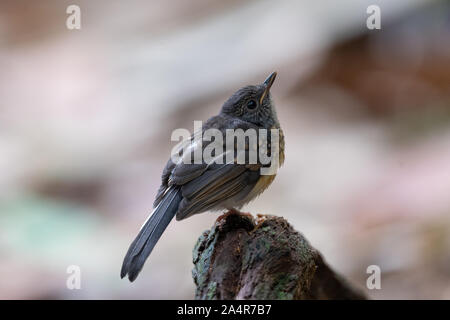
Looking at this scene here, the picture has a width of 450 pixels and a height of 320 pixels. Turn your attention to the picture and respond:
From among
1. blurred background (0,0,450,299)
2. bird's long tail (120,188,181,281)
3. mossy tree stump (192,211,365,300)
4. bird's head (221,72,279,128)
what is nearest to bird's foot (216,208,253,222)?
mossy tree stump (192,211,365,300)

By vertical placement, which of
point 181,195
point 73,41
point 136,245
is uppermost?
point 73,41

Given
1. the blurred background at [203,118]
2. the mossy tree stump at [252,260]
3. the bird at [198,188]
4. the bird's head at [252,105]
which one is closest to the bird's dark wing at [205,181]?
the bird at [198,188]

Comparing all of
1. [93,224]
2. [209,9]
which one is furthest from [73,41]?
[93,224]

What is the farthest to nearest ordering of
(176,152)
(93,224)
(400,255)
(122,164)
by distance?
(122,164)
(93,224)
(400,255)
(176,152)

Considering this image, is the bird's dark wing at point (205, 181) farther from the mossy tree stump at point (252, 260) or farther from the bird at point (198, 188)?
the mossy tree stump at point (252, 260)

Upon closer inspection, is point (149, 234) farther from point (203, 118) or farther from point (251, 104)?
point (203, 118)

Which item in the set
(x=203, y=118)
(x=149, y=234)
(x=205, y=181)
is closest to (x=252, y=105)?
(x=205, y=181)

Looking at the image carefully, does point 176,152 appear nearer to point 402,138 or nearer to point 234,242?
point 234,242

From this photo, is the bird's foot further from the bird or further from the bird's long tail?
the bird's long tail
